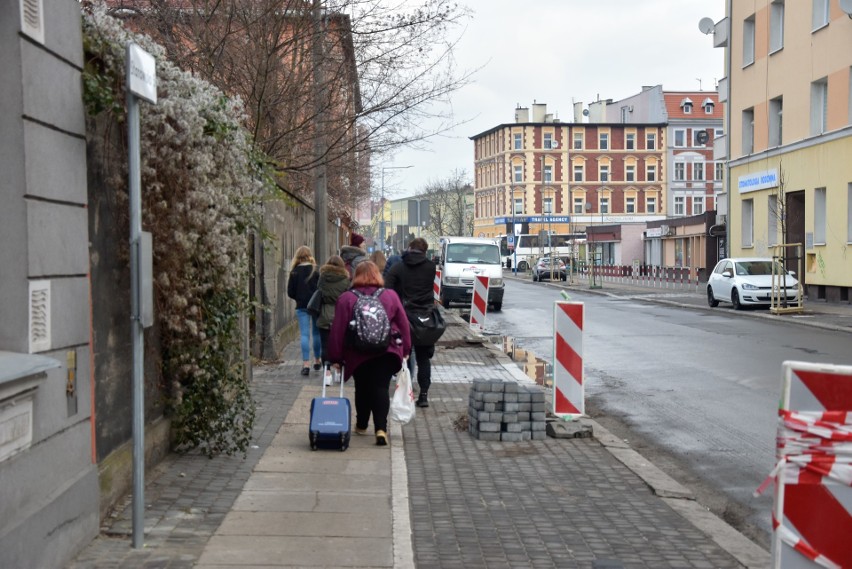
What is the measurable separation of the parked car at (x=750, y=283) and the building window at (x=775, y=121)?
783cm

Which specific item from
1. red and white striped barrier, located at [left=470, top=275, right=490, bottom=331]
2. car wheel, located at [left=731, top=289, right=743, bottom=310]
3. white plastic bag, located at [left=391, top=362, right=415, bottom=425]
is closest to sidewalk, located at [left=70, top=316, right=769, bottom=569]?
white plastic bag, located at [left=391, top=362, right=415, bottom=425]

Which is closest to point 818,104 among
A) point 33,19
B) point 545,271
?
point 545,271

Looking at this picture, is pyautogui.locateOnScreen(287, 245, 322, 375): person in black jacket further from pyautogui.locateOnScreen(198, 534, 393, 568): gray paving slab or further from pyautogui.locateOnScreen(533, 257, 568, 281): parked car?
pyautogui.locateOnScreen(533, 257, 568, 281): parked car

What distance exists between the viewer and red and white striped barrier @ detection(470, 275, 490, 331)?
2205 cm

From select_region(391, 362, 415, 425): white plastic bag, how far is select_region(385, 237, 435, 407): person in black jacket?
6.91 feet

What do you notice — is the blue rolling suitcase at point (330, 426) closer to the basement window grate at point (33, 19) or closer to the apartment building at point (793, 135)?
the basement window grate at point (33, 19)

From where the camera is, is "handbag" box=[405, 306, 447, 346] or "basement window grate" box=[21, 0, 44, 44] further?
"handbag" box=[405, 306, 447, 346]

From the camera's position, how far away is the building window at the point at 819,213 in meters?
33.8

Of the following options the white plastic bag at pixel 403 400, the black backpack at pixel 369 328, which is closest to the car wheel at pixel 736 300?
the white plastic bag at pixel 403 400

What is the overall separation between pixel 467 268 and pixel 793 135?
42.3 ft

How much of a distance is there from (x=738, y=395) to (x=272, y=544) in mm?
8293

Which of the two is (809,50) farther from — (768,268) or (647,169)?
(647,169)

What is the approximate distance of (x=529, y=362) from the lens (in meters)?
16.8

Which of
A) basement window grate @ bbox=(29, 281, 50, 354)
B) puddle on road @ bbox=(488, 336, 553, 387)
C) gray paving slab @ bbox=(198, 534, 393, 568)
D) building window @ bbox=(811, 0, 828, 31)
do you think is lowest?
puddle on road @ bbox=(488, 336, 553, 387)
